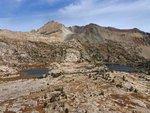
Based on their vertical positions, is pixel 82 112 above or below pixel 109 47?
below

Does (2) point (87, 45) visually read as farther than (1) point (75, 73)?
Yes

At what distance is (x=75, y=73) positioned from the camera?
42906 mm

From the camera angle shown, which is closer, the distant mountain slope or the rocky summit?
the rocky summit

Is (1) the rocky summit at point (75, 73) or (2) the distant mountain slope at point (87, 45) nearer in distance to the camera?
(1) the rocky summit at point (75, 73)

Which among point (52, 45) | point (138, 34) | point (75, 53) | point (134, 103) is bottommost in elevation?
point (134, 103)

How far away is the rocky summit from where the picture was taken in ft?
57.0

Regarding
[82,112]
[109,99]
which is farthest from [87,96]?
[82,112]

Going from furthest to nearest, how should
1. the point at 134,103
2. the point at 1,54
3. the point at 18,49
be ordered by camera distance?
the point at 18,49, the point at 1,54, the point at 134,103

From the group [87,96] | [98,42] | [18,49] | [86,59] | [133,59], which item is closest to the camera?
[87,96]

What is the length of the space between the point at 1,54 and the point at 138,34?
11946 cm

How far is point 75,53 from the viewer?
79.5 metres

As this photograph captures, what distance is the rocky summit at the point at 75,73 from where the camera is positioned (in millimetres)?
17359

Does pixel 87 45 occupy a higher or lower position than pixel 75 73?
higher

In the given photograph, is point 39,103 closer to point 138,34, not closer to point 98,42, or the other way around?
point 98,42
